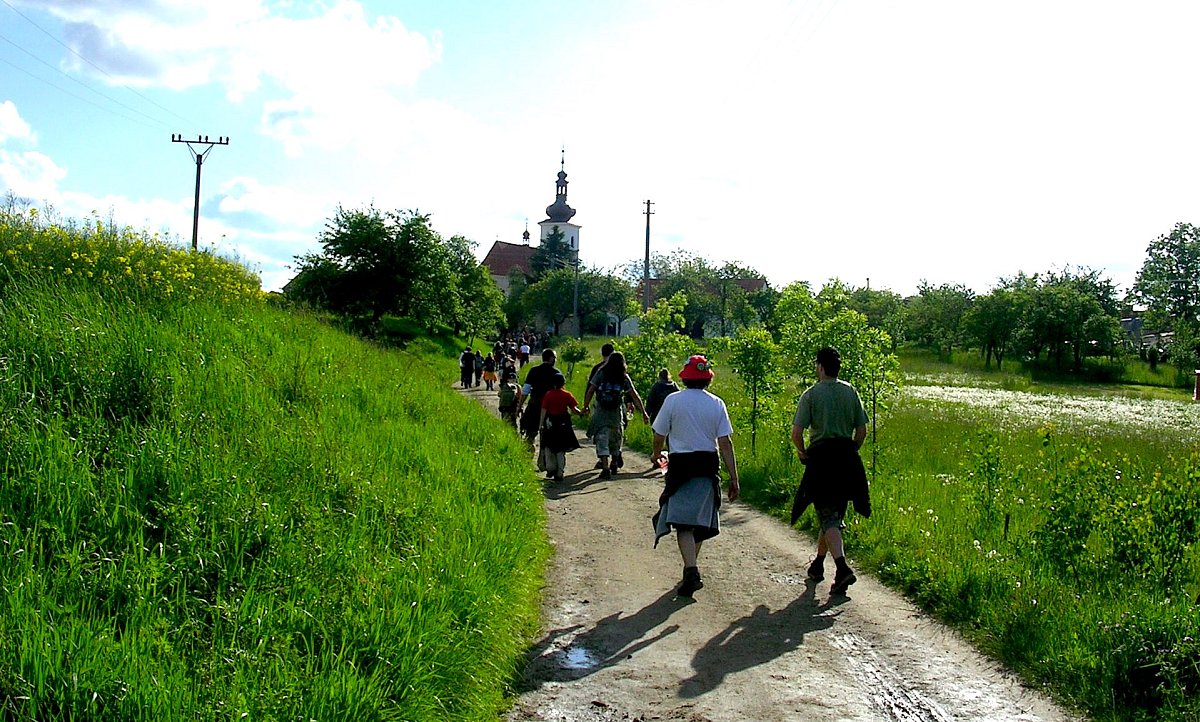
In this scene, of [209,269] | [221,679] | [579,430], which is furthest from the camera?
[579,430]

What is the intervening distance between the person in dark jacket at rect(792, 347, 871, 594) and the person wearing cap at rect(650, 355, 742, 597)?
0.64 meters

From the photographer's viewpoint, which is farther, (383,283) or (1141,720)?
(383,283)

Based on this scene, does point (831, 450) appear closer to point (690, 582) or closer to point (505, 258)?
point (690, 582)

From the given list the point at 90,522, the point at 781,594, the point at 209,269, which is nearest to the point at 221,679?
the point at 90,522

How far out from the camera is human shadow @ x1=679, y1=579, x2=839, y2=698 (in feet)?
18.0

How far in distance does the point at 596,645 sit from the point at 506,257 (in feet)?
404

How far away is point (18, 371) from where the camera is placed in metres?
6.64

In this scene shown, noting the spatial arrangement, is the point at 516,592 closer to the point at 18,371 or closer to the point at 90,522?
the point at 90,522

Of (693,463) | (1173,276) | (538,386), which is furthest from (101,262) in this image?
(1173,276)

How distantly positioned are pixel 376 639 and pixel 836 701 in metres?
2.47

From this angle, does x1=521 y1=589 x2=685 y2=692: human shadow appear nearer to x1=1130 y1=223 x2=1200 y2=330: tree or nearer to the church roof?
x1=1130 y1=223 x2=1200 y2=330: tree

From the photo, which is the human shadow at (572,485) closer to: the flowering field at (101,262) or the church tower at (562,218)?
the flowering field at (101,262)

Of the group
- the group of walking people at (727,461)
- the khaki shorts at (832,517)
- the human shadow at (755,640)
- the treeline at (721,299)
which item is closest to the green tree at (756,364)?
the treeline at (721,299)

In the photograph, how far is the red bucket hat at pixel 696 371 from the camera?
7668 millimetres
